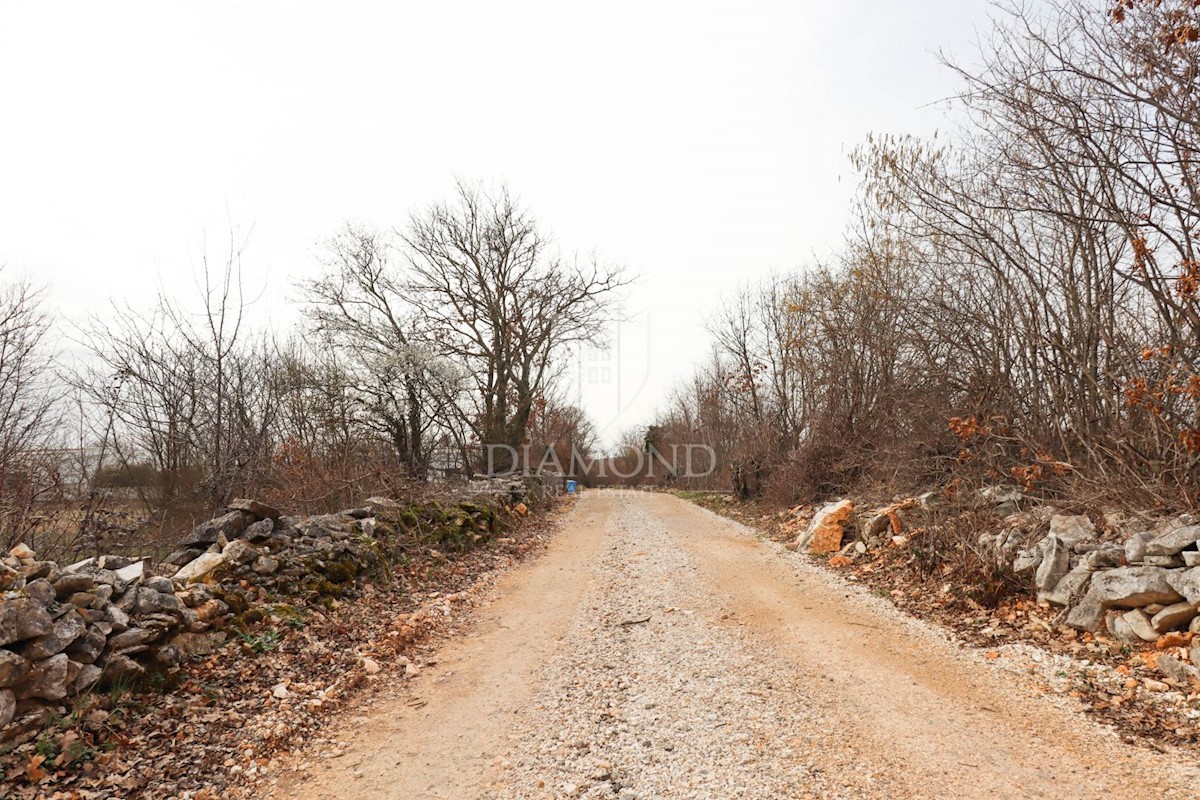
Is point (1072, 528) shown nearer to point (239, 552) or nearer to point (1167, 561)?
point (1167, 561)

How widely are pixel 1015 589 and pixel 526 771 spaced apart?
5537 millimetres

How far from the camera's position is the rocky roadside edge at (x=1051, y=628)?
4.23m

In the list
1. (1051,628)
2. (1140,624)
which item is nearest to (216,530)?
(1051,628)

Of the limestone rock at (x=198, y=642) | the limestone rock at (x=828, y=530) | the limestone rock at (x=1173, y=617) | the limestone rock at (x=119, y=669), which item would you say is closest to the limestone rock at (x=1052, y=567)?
the limestone rock at (x=1173, y=617)

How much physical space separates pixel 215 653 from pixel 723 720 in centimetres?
424

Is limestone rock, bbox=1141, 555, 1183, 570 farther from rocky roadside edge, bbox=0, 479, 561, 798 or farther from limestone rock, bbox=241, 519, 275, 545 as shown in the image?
limestone rock, bbox=241, 519, 275, 545

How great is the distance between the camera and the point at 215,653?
5254 mm

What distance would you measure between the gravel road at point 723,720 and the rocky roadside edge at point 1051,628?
0.76 ft

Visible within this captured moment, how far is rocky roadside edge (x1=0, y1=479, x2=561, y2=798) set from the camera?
3766 millimetres

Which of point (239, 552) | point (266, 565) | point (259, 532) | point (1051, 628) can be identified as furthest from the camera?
point (259, 532)

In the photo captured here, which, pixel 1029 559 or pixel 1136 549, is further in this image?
pixel 1029 559

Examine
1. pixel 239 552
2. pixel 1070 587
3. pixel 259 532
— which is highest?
pixel 259 532
